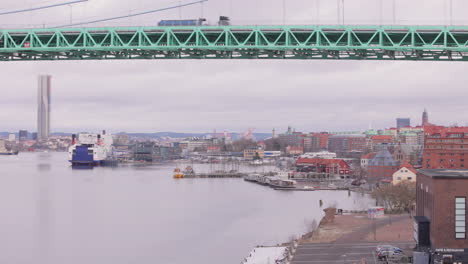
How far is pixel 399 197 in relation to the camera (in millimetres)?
23922

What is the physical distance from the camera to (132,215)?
85.3 feet

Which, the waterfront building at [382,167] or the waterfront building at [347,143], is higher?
the waterfront building at [347,143]

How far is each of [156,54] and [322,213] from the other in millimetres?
12830

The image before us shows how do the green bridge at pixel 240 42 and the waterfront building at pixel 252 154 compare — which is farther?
the waterfront building at pixel 252 154

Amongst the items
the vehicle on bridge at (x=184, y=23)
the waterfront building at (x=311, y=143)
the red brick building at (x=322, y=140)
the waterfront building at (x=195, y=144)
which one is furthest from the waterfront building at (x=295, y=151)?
the vehicle on bridge at (x=184, y=23)

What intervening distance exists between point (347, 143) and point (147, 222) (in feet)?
233

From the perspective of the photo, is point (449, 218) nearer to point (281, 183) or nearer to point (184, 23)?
point (184, 23)

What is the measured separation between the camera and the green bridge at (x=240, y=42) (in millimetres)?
15969

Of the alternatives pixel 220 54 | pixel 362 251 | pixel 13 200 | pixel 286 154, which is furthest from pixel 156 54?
pixel 286 154

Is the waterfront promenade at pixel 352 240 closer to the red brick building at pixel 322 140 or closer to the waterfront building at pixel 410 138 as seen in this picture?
the waterfront building at pixel 410 138

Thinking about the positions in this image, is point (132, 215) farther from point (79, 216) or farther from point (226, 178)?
point (226, 178)

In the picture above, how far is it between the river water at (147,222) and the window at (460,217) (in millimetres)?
5858

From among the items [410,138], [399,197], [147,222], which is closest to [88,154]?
[410,138]

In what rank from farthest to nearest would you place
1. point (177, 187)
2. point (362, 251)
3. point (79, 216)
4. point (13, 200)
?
point (177, 187), point (13, 200), point (79, 216), point (362, 251)
